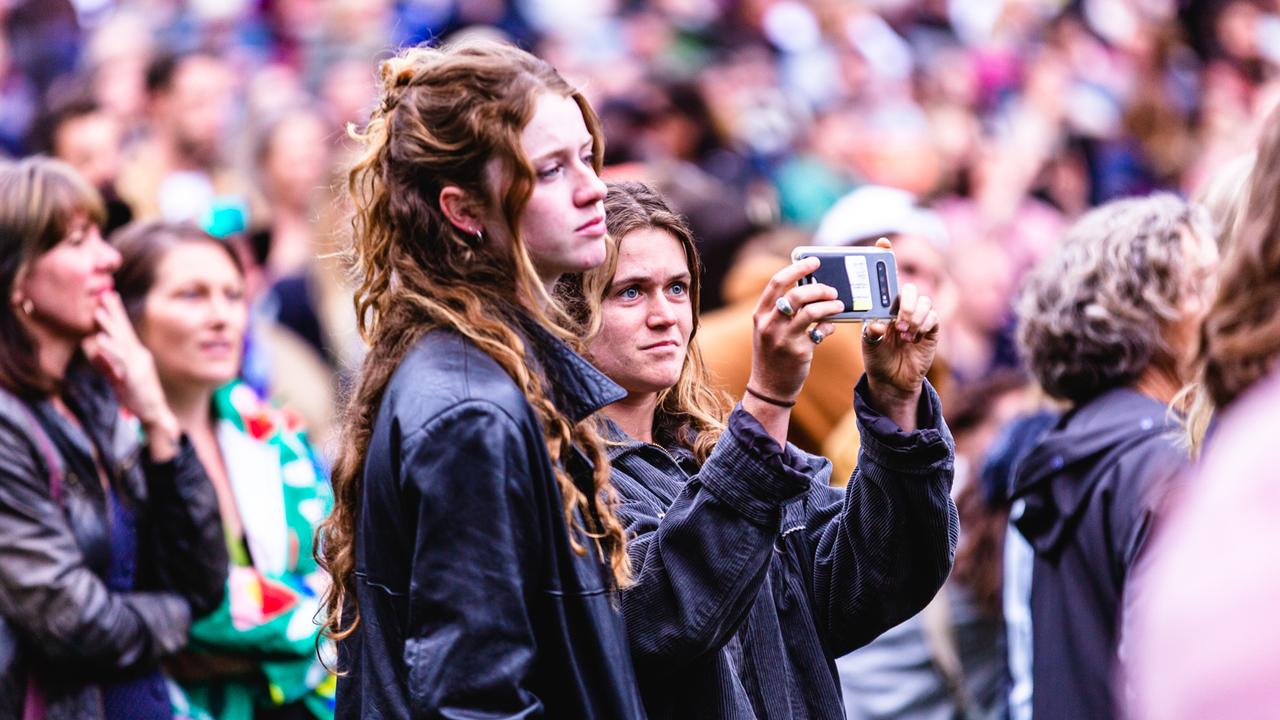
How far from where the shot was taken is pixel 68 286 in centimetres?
→ 384

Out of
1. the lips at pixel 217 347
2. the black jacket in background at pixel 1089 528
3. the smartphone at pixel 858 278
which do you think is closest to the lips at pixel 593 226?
the smartphone at pixel 858 278

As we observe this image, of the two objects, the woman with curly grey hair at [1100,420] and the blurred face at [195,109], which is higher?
the blurred face at [195,109]

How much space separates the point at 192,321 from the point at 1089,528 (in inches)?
92.0

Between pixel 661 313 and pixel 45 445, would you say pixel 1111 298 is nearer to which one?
pixel 661 313

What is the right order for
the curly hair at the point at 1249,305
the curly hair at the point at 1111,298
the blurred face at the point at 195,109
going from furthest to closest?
1. the blurred face at the point at 195,109
2. the curly hair at the point at 1111,298
3. the curly hair at the point at 1249,305

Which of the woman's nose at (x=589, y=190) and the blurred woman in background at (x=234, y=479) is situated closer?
the woman's nose at (x=589, y=190)

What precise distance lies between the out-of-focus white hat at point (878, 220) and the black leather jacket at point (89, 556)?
202 cm

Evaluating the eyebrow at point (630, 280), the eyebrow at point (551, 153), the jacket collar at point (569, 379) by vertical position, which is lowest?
the jacket collar at point (569, 379)

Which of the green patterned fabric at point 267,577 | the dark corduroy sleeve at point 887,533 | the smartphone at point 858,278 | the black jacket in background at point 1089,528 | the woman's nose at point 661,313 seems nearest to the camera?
the smartphone at point 858,278

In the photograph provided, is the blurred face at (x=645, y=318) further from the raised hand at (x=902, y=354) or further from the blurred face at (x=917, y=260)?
the blurred face at (x=917, y=260)

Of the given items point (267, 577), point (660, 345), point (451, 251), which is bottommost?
point (267, 577)

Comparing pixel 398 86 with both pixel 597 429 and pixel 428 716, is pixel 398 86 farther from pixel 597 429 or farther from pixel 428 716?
pixel 428 716

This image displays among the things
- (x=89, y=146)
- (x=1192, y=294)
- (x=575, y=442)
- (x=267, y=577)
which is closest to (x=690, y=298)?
(x=575, y=442)

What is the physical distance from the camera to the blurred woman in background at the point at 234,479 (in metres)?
3.95
